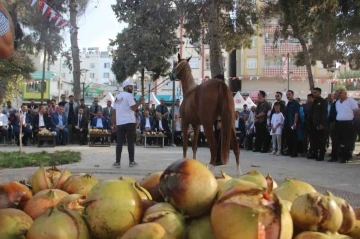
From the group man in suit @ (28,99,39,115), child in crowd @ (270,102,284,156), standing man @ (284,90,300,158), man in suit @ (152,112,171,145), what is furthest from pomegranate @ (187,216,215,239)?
man in suit @ (28,99,39,115)

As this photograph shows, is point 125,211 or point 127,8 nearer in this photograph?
A: point 125,211

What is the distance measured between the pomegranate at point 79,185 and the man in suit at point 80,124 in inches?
693

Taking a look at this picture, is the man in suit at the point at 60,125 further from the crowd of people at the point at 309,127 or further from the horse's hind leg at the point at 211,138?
the horse's hind leg at the point at 211,138

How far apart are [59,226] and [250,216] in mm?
750

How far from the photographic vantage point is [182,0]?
18969mm

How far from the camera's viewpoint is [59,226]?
1.71 m

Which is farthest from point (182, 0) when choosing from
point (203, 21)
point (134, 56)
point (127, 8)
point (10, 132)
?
point (134, 56)

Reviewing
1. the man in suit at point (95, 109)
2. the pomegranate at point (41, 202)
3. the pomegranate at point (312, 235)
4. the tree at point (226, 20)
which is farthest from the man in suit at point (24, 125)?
the pomegranate at point (312, 235)

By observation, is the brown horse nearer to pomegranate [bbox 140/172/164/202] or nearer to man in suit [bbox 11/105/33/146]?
pomegranate [bbox 140/172/164/202]

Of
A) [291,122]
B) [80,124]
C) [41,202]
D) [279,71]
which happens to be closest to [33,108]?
[80,124]

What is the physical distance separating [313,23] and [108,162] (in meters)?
13.3

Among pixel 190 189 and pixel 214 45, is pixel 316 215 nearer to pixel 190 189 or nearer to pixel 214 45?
pixel 190 189

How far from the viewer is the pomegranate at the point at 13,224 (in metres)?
1.86

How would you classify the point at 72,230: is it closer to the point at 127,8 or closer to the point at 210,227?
the point at 210,227
